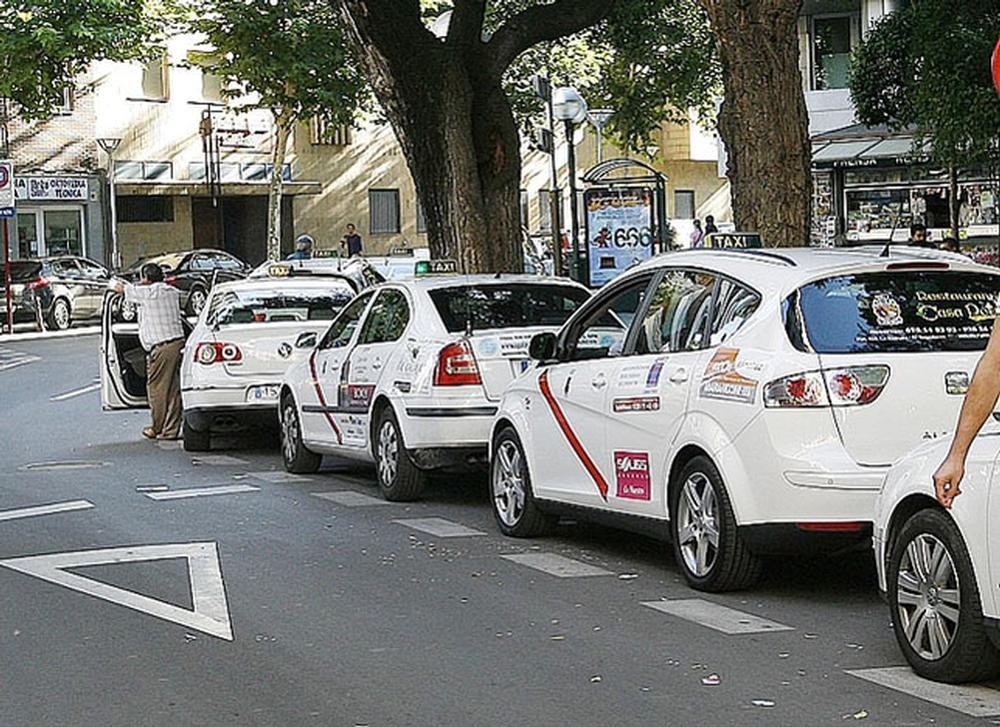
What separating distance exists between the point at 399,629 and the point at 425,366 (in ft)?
14.4

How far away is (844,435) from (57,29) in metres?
25.4

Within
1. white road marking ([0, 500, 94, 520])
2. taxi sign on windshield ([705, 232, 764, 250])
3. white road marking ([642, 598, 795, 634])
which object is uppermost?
taxi sign on windshield ([705, 232, 764, 250])

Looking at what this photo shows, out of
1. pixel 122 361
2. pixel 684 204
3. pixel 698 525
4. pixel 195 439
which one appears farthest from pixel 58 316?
pixel 698 525

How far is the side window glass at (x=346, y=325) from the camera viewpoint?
572 inches

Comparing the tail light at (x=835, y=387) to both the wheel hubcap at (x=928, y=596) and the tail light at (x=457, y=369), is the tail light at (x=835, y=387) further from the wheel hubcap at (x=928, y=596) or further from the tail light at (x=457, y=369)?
the tail light at (x=457, y=369)

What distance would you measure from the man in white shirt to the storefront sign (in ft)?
95.7

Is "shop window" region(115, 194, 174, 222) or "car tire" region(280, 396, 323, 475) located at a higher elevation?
"shop window" region(115, 194, 174, 222)

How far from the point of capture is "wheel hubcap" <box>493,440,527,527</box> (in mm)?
11352

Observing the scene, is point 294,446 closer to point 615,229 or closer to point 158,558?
point 158,558

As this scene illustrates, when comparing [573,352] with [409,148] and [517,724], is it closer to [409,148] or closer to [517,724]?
[517,724]

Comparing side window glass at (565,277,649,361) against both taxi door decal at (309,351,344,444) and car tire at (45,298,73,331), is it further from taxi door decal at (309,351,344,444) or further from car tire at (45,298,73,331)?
car tire at (45,298,73,331)

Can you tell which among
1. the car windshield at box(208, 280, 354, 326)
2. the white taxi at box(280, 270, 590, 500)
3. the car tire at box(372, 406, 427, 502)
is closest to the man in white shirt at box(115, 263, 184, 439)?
the car windshield at box(208, 280, 354, 326)

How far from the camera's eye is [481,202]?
66.6 feet

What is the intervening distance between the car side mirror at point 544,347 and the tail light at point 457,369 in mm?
1538
